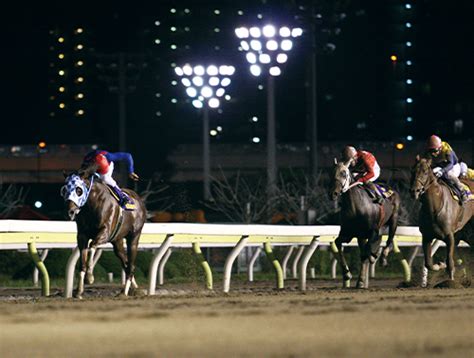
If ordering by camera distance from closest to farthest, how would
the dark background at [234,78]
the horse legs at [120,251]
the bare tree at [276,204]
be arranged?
the horse legs at [120,251] → the bare tree at [276,204] → the dark background at [234,78]

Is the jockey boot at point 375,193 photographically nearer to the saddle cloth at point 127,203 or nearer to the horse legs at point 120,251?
the saddle cloth at point 127,203

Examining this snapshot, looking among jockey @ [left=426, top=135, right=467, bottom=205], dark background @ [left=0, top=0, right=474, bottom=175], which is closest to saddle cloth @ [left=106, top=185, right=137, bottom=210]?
jockey @ [left=426, top=135, right=467, bottom=205]

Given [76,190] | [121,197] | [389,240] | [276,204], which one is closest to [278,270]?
[389,240]

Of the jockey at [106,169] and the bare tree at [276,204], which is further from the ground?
the jockey at [106,169]

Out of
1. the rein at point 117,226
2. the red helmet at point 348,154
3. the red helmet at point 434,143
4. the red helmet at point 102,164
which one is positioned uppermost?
the red helmet at point 434,143

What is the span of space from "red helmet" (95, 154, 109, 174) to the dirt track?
282cm

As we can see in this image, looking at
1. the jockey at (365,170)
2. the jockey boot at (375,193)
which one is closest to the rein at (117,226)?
the jockey at (365,170)

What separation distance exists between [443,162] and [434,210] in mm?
707

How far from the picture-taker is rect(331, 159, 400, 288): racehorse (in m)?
17.1

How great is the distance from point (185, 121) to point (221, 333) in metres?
88.1

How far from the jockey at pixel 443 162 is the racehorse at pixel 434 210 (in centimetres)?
16

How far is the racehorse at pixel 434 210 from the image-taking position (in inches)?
677

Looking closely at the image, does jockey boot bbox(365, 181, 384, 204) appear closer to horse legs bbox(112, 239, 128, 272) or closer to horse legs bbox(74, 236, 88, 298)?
horse legs bbox(112, 239, 128, 272)

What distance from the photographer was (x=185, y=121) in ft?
319
